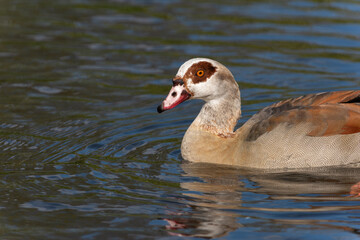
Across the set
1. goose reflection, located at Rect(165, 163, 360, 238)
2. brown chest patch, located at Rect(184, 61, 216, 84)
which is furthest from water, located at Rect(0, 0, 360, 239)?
brown chest patch, located at Rect(184, 61, 216, 84)

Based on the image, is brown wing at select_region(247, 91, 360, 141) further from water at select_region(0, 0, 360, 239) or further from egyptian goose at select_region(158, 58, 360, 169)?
water at select_region(0, 0, 360, 239)

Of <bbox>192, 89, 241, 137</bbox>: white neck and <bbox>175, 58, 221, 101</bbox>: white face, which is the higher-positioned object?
<bbox>175, 58, 221, 101</bbox>: white face

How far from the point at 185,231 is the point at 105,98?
17.3ft

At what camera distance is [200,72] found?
9.24 metres

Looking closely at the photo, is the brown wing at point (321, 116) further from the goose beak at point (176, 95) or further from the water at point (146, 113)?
the goose beak at point (176, 95)

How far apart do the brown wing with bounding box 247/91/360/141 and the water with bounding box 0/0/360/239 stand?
50cm

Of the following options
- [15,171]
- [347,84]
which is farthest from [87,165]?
[347,84]

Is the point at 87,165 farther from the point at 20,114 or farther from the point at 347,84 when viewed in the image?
the point at 347,84

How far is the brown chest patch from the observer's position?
9.21 meters

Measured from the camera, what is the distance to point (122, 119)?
10.8 metres

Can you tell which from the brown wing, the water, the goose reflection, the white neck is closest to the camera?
the goose reflection

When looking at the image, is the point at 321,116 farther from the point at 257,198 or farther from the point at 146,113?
the point at 146,113

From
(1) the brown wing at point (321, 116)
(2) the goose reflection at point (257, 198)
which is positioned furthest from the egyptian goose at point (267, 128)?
(2) the goose reflection at point (257, 198)

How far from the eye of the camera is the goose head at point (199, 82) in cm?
921
